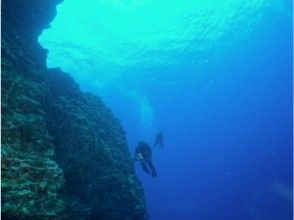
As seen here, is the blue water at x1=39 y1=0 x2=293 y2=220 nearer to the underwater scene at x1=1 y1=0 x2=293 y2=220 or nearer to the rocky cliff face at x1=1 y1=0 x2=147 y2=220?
the underwater scene at x1=1 y1=0 x2=293 y2=220

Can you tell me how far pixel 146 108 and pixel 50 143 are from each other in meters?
88.9

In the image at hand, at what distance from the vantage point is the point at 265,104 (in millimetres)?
105125

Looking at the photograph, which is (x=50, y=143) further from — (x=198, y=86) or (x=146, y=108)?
(x=146, y=108)

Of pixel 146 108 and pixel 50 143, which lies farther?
pixel 146 108

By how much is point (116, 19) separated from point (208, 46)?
20.7 meters

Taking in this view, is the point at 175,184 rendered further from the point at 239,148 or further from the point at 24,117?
the point at 24,117

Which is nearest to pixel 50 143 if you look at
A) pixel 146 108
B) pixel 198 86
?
pixel 198 86

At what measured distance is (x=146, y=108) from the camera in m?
96.9

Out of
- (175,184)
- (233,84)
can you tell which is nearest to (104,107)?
(233,84)

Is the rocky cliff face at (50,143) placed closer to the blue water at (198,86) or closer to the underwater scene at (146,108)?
the underwater scene at (146,108)

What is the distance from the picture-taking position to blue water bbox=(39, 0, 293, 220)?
1499 inches

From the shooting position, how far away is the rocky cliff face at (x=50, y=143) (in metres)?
6.84

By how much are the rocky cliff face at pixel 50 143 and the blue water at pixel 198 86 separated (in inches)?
860

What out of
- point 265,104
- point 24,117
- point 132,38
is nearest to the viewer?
point 24,117
